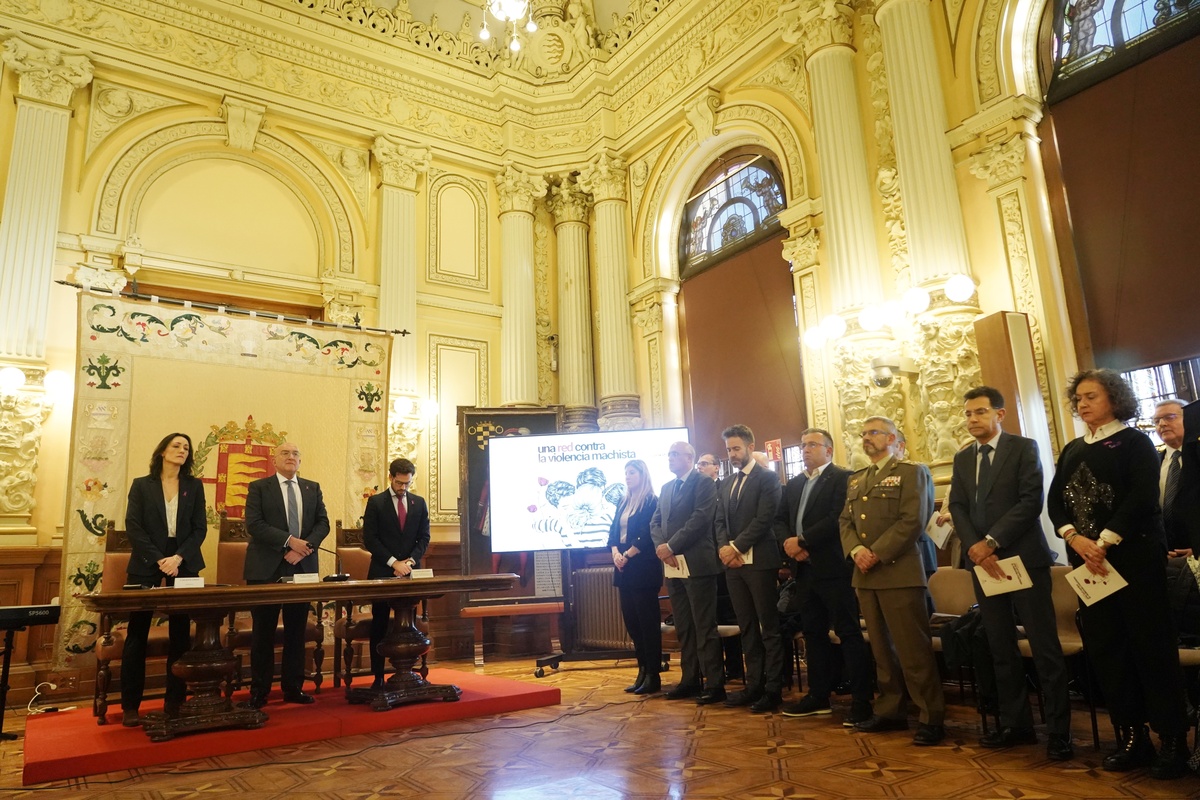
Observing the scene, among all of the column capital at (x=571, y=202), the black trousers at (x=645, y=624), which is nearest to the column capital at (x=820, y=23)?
the column capital at (x=571, y=202)

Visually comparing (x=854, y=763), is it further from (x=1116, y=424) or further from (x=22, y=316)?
(x=22, y=316)

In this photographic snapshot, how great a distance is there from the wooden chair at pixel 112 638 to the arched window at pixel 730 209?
559cm

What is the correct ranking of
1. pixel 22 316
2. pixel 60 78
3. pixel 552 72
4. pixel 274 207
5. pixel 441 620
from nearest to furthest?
pixel 22 316 → pixel 60 78 → pixel 441 620 → pixel 274 207 → pixel 552 72

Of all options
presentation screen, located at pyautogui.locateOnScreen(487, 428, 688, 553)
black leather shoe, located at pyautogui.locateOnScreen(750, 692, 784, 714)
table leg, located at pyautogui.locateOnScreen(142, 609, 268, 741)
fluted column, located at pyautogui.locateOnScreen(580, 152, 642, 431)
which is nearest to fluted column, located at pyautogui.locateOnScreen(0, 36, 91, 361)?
presentation screen, located at pyautogui.locateOnScreen(487, 428, 688, 553)

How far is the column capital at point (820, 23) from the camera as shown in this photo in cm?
666

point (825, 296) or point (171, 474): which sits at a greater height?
point (825, 296)

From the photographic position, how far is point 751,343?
24.8 ft

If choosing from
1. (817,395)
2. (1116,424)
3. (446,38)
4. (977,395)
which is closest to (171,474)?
(977,395)

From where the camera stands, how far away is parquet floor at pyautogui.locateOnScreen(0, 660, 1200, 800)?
255cm

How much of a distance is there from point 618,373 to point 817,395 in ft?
8.50

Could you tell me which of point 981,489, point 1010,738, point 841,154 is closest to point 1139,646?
point 1010,738

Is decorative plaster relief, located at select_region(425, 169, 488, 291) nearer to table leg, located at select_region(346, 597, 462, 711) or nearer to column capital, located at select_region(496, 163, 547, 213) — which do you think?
column capital, located at select_region(496, 163, 547, 213)

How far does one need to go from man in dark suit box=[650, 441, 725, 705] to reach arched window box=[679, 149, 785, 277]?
3718 millimetres

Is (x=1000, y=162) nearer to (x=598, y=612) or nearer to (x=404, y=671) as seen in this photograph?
(x=598, y=612)
